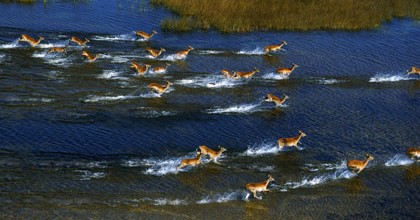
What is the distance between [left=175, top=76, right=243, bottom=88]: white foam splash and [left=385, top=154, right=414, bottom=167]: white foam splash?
8460 millimetres

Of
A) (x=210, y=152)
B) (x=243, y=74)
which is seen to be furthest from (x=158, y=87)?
(x=210, y=152)

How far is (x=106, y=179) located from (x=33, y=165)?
7.87ft

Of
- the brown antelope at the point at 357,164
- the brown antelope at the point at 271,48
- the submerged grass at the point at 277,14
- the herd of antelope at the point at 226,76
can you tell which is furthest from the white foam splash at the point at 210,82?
the brown antelope at the point at 357,164

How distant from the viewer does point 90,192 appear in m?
17.1

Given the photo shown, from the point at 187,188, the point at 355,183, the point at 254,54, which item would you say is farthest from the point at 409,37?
the point at 187,188

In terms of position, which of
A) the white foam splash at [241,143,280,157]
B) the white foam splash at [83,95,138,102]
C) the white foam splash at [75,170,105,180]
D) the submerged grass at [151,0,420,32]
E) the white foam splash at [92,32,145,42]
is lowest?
the white foam splash at [241,143,280,157]

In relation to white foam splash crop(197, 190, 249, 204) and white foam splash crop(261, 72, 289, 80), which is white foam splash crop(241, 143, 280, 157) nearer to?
white foam splash crop(197, 190, 249, 204)

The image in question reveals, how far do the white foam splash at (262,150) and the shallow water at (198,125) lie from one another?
0.26 ft

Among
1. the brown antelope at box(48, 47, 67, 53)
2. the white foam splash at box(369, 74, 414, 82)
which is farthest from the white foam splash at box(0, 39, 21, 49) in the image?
the white foam splash at box(369, 74, 414, 82)

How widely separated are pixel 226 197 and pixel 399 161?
6.85 m

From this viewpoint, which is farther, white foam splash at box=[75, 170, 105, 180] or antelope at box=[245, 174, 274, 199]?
white foam splash at box=[75, 170, 105, 180]

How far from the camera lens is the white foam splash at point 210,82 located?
2661cm

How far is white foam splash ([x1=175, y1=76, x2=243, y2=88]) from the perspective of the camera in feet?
87.3

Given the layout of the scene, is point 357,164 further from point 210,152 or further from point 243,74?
point 243,74
